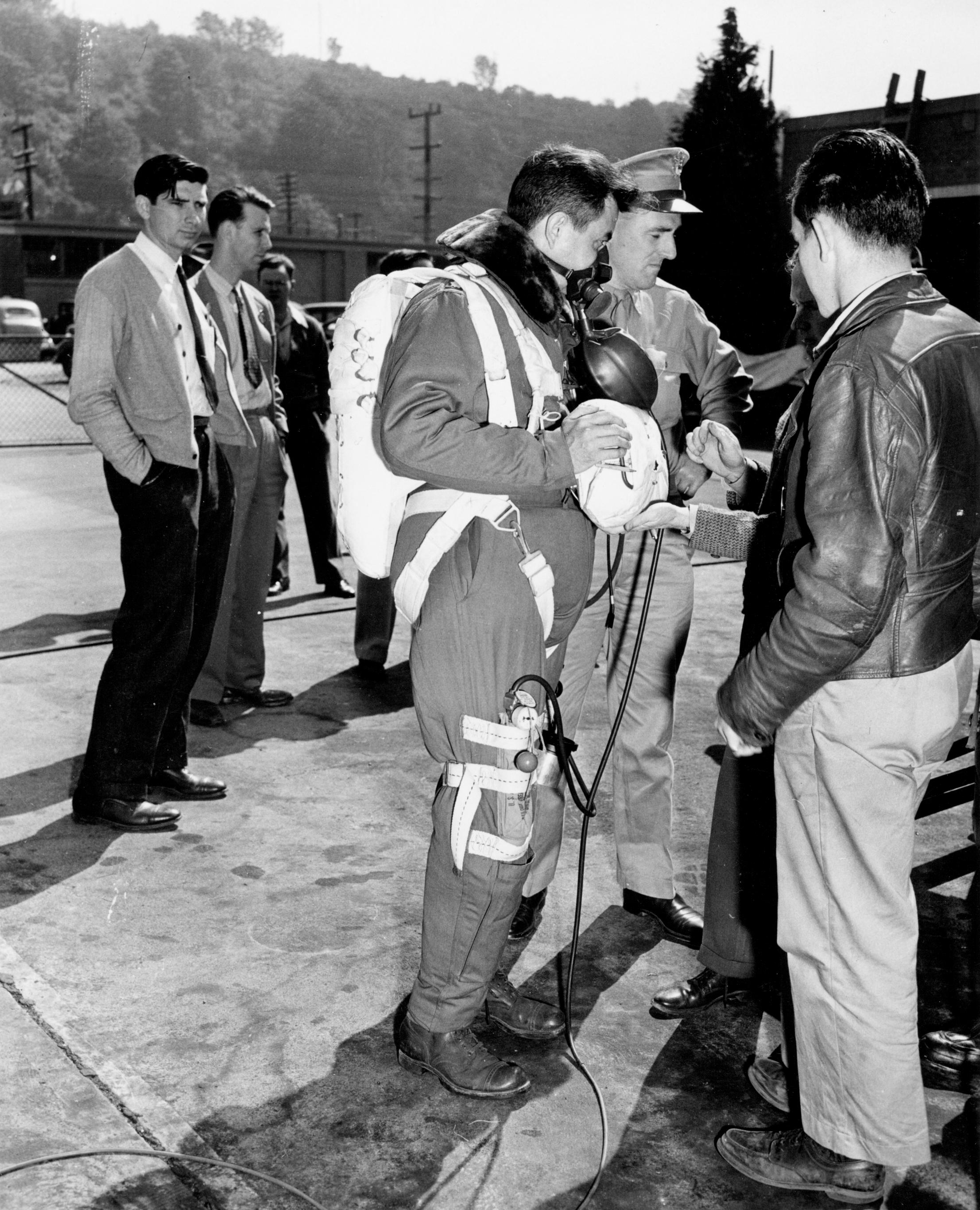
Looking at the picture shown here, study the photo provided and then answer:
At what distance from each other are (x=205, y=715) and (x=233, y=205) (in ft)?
7.27

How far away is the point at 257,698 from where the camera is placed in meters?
5.76

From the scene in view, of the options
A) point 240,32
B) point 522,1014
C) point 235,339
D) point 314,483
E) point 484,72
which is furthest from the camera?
point 484,72

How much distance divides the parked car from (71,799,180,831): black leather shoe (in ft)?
106

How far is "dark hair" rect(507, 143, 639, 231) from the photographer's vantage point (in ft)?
9.29

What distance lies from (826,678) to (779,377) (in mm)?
20789

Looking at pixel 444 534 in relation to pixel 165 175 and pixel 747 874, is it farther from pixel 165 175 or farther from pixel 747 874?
pixel 165 175

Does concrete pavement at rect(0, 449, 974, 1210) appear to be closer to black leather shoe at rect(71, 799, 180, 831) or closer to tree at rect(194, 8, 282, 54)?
black leather shoe at rect(71, 799, 180, 831)

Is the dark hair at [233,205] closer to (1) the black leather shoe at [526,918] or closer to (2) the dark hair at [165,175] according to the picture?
(2) the dark hair at [165,175]

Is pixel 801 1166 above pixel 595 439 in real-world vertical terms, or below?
below

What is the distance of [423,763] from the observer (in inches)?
200

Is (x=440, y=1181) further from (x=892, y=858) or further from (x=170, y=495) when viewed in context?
(x=170, y=495)

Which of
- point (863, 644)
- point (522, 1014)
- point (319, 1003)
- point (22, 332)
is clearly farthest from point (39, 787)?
point (22, 332)

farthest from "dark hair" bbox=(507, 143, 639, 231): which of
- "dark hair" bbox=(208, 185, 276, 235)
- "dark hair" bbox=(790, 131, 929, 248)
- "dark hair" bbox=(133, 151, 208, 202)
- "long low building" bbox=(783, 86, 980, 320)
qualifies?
"long low building" bbox=(783, 86, 980, 320)

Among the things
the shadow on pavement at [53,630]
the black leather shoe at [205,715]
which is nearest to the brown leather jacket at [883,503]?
the black leather shoe at [205,715]
